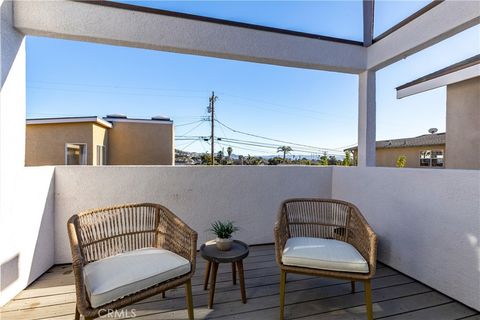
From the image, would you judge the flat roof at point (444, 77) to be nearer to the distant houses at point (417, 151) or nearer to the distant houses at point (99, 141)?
the distant houses at point (417, 151)

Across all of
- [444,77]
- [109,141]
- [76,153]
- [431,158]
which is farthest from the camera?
[431,158]

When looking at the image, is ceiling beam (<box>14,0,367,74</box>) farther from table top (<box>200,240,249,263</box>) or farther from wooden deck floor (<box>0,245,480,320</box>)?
wooden deck floor (<box>0,245,480,320</box>)

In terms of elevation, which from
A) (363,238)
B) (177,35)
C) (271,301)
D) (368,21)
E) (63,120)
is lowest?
(271,301)

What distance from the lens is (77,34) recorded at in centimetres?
228

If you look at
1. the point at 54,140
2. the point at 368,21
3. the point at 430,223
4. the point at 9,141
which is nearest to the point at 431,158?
the point at 368,21

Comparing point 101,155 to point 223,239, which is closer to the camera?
point 223,239

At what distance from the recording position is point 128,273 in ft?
4.68

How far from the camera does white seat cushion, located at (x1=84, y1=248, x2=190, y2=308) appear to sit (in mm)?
1305

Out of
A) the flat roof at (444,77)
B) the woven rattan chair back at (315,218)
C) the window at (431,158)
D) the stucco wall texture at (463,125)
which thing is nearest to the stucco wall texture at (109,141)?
the woven rattan chair back at (315,218)

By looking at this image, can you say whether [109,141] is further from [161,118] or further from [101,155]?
[161,118]

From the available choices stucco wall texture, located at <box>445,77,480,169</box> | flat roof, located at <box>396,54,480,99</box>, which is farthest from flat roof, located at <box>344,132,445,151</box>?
flat roof, located at <box>396,54,480,99</box>

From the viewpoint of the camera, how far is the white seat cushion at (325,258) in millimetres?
1641

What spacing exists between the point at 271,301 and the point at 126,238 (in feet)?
4.30

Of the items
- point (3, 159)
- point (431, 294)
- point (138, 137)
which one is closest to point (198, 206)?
point (3, 159)
